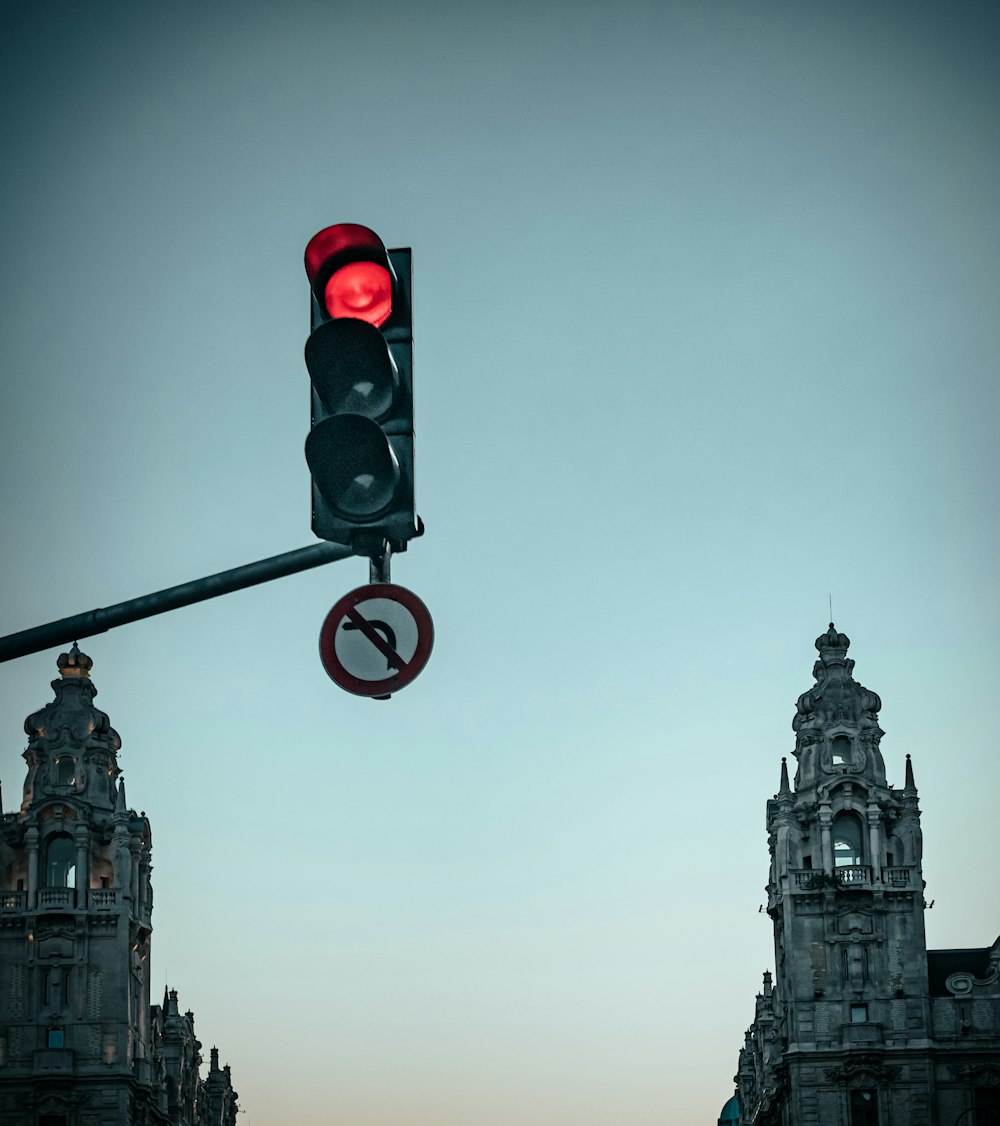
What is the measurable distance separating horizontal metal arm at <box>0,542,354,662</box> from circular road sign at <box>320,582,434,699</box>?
1.17ft

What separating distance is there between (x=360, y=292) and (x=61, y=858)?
10810 cm

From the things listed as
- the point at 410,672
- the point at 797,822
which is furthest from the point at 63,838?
the point at 410,672

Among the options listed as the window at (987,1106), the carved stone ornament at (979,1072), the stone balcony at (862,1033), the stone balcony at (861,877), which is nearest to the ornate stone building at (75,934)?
the stone balcony at (861,877)

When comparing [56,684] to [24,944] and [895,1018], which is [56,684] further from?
[895,1018]

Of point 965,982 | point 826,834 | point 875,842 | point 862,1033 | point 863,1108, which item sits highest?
point 826,834

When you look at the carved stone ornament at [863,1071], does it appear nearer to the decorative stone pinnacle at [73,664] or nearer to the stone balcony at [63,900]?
the stone balcony at [63,900]

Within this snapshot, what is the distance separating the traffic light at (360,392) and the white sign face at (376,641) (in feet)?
1.63

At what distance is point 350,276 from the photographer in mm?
11484

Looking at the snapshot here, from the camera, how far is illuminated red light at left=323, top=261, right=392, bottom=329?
11.5m

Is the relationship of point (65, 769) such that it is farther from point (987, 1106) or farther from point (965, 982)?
point (987, 1106)

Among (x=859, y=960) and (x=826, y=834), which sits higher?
(x=826, y=834)

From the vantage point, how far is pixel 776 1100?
11469cm

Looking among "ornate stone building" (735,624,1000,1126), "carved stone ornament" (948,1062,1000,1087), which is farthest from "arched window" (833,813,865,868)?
"carved stone ornament" (948,1062,1000,1087)

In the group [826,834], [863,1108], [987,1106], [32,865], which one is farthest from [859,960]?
[32,865]
